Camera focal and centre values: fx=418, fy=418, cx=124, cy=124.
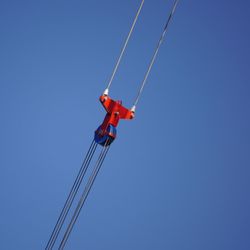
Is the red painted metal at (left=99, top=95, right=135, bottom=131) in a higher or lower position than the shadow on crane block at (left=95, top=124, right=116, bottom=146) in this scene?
higher

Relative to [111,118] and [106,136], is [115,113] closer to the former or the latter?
[111,118]

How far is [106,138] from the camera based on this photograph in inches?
152

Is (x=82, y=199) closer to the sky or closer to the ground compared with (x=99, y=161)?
closer to the ground

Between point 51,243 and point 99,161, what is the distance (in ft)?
3.30

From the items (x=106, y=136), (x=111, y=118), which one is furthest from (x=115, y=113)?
(x=106, y=136)

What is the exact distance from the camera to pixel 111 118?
12.8ft

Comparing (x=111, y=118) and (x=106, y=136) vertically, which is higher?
(x=111, y=118)

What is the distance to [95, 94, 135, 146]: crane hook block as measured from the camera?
3.85m

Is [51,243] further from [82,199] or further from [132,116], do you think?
[132,116]

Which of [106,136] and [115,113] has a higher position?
[115,113]

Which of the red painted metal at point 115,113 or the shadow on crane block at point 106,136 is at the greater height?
the red painted metal at point 115,113

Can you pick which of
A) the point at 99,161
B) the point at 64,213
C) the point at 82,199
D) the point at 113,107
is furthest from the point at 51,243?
the point at 113,107

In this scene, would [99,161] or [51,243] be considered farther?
[51,243]

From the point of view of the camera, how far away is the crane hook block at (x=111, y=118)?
3854 millimetres
